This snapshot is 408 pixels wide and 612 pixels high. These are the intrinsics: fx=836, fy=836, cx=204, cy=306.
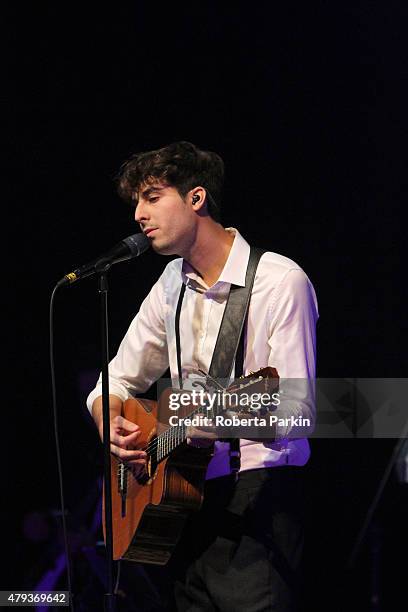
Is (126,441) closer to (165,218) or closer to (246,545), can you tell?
(246,545)

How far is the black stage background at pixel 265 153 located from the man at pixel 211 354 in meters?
1.20

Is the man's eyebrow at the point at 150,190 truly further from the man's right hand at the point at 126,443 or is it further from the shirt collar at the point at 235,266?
the man's right hand at the point at 126,443

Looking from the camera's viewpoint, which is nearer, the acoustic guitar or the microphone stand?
the microphone stand

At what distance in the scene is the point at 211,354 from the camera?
3.07 m

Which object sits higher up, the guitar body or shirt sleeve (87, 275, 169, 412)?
shirt sleeve (87, 275, 169, 412)

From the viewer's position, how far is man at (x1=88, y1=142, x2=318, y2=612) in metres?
2.77

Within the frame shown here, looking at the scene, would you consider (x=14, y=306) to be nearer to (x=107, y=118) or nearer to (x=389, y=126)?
A: (x=107, y=118)

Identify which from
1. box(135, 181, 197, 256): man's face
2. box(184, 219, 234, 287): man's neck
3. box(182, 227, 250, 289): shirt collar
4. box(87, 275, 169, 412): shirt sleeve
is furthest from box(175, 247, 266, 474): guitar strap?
box(87, 275, 169, 412): shirt sleeve

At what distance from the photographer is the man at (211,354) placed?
2.77 m

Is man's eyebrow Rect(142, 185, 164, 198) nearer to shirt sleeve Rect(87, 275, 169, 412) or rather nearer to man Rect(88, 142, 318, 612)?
man Rect(88, 142, 318, 612)

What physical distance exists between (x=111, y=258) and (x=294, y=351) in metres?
0.68

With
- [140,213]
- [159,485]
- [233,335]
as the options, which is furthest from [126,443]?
[140,213]

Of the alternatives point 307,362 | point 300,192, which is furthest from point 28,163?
point 307,362

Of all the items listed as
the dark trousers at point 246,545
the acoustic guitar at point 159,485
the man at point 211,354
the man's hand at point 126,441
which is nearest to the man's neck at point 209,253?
the man at point 211,354
